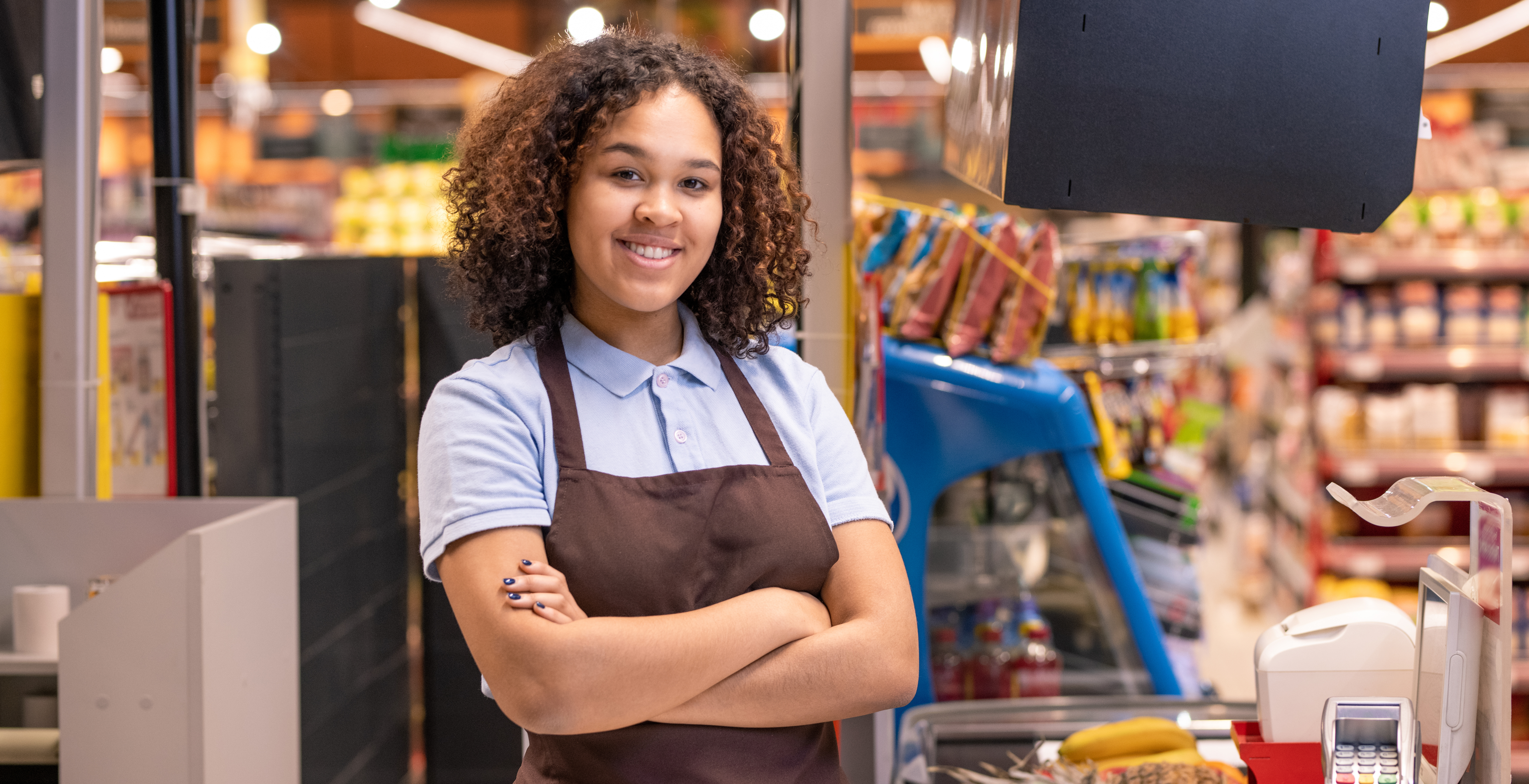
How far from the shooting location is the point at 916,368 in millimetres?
2672

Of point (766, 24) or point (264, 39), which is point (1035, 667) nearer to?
point (766, 24)

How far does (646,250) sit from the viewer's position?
1397 millimetres

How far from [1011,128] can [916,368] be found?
1.23 metres

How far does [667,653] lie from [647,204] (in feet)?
1.69

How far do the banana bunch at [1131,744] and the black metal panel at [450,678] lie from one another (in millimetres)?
1409

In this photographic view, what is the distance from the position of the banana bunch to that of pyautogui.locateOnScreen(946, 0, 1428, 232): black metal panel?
35.8 inches

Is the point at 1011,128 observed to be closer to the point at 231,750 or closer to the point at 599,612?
the point at 599,612

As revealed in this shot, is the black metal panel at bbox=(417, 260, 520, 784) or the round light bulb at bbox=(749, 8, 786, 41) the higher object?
the round light bulb at bbox=(749, 8, 786, 41)

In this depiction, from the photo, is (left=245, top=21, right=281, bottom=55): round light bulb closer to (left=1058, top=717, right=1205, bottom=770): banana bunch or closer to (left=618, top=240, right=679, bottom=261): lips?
(left=618, top=240, right=679, bottom=261): lips

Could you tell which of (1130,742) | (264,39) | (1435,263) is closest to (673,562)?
(1130,742)

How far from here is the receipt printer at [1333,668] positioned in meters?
1.54

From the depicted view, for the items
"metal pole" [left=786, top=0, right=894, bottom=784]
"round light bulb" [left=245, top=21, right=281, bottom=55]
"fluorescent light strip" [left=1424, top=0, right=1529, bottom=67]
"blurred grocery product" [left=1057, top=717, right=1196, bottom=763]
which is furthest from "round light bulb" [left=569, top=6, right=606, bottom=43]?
"blurred grocery product" [left=1057, top=717, right=1196, bottom=763]

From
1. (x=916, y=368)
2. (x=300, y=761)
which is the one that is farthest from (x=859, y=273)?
(x=300, y=761)

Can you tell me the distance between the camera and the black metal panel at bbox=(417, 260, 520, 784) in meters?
2.88
